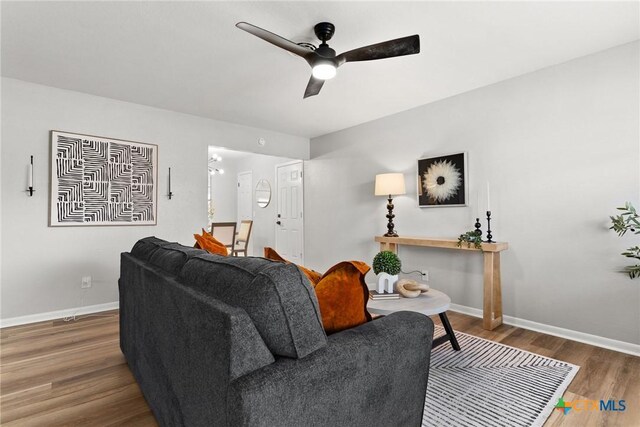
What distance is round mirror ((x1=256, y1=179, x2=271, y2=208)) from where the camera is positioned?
21.9 ft

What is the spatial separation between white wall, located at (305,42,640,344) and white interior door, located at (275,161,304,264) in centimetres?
208

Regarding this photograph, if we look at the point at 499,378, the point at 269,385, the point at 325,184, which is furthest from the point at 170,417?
the point at 325,184

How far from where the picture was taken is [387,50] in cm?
213

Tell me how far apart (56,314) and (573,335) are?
4.95 meters

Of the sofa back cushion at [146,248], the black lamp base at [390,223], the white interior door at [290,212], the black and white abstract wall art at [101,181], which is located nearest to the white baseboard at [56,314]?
the black and white abstract wall art at [101,181]

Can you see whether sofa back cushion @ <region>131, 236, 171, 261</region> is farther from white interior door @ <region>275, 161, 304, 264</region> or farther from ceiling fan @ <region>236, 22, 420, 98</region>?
white interior door @ <region>275, 161, 304, 264</region>

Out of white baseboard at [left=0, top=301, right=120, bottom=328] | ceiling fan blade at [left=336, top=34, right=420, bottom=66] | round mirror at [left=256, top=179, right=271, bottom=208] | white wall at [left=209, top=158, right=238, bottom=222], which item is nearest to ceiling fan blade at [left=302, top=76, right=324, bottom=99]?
ceiling fan blade at [left=336, top=34, right=420, bottom=66]

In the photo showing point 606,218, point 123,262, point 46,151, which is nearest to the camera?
point 123,262

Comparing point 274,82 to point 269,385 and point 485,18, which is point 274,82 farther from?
point 269,385

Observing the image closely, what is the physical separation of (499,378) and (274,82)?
3.09 m

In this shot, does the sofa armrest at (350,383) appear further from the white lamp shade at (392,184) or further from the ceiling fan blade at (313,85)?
the white lamp shade at (392,184)

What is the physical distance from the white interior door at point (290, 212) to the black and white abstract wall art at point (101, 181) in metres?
2.49

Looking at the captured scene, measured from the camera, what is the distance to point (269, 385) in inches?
33.3

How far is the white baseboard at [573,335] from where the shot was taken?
8.20 ft
